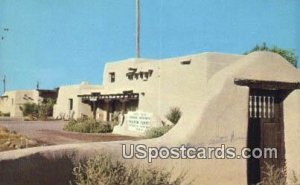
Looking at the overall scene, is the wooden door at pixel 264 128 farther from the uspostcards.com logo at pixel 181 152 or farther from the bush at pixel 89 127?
the bush at pixel 89 127

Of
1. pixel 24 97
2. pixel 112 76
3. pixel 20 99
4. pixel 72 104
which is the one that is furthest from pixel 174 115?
pixel 20 99

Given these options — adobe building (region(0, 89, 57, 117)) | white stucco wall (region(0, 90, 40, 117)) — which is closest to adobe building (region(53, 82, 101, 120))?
adobe building (region(0, 89, 57, 117))

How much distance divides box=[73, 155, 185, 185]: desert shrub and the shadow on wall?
17 centimetres

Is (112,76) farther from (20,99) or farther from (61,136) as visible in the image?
(20,99)

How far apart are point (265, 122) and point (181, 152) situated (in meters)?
2.38

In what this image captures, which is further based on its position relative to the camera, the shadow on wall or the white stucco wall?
the white stucco wall

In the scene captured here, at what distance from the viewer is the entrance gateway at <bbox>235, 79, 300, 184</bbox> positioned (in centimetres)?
852

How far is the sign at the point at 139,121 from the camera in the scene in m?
17.5

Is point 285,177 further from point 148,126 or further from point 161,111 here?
point 161,111

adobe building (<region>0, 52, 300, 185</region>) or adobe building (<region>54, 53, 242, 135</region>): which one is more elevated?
adobe building (<region>54, 53, 242, 135</region>)

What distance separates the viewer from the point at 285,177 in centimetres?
885

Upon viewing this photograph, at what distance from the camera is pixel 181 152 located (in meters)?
7.40

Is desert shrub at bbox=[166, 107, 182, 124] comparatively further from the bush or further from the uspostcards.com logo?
the uspostcards.com logo

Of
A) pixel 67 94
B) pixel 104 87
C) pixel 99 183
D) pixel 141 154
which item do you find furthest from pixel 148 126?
pixel 67 94
